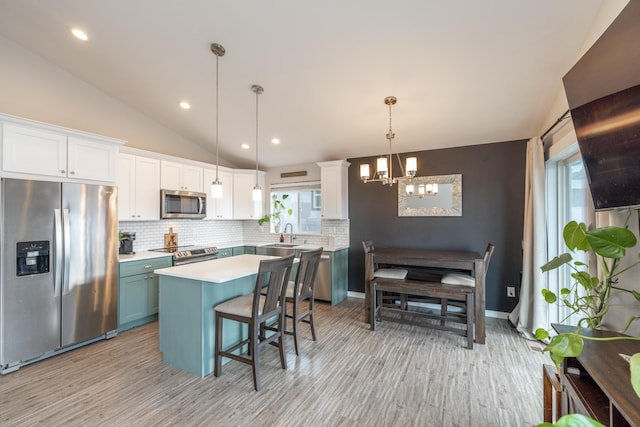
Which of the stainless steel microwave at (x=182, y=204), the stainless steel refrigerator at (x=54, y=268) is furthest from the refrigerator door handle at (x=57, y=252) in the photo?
the stainless steel microwave at (x=182, y=204)

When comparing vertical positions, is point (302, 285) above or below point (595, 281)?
below

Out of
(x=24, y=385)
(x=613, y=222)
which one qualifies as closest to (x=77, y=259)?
(x=24, y=385)

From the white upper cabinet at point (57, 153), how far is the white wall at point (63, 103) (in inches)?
30.4

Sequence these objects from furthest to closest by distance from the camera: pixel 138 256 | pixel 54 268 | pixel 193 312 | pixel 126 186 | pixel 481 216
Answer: pixel 481 216 → pixel 126 186 → pixel 138 256 → pixel 54 268 → pixel 193 312

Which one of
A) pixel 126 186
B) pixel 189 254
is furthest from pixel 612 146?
pixel 126 186

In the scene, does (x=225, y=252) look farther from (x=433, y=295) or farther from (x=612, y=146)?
(x=612, y=146)

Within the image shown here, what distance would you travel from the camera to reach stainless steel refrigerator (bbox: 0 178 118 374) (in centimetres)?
247

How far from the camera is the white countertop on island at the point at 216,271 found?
2236 millimetres

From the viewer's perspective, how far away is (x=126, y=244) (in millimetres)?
3758

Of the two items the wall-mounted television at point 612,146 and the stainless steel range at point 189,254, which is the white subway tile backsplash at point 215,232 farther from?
the wall-mounted television at point 612,146

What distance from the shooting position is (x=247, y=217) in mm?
5355

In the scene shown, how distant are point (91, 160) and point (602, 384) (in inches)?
→ 166

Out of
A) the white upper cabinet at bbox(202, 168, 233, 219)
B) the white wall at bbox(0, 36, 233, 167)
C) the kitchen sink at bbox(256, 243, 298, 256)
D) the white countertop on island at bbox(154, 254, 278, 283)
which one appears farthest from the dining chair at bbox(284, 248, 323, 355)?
the white wall at bbox(0, 36, 233, 167)

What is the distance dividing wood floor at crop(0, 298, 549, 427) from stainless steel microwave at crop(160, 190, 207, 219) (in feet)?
5.76
